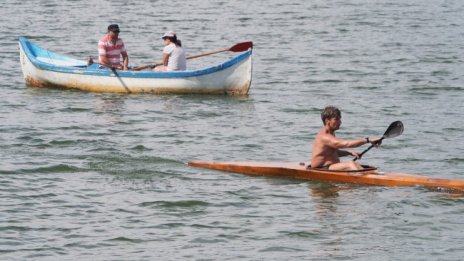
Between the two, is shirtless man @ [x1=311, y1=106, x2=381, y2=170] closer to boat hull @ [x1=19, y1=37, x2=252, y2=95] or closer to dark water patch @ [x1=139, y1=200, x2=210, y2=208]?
dark water patch @ [x1=139, y1=200, x2=210, y2=208]

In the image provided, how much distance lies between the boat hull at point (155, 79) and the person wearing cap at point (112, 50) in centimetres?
19

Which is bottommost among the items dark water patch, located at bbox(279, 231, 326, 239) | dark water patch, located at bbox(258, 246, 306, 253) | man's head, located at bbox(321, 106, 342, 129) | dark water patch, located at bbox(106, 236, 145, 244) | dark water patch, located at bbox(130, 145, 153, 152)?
dark water patch, located at bbox(258, 246, 306, 253)

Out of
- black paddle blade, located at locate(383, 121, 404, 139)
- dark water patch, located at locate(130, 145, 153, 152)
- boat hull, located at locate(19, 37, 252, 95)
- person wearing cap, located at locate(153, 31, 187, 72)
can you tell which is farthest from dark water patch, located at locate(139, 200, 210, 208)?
boat hull, located at locate(19, 37, 252, 95)

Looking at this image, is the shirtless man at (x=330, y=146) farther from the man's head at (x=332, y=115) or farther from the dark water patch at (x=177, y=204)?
the dark water patch at (x=177, y=204)

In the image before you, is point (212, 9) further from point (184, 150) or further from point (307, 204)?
point (307, 204)

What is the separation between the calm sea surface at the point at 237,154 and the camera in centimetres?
1391

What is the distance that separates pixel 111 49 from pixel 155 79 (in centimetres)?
98

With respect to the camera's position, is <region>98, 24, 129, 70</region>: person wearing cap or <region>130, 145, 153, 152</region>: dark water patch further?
<region>98, 24, 129, 70</region>: person wearing cap

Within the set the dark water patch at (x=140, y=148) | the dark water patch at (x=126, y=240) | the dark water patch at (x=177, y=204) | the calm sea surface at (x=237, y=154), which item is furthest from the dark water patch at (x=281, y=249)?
the dark water patch at (x=140, y=148)

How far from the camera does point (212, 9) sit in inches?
1642

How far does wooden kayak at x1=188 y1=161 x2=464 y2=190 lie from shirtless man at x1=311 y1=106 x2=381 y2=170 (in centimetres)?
11

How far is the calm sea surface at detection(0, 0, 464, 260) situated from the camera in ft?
45.6

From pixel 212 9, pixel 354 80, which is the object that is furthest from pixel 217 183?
pixel 212 9

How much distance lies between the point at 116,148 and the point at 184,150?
3.34 ft
